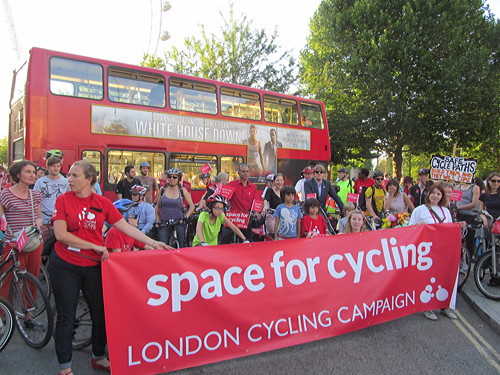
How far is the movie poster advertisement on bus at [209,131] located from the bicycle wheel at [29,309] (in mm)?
5541

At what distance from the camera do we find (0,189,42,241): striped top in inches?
154

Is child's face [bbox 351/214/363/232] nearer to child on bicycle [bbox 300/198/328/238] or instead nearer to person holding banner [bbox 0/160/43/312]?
child on bicycle [bbox 300/198/328/238]

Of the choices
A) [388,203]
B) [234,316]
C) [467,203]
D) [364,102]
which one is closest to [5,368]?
[234,316]

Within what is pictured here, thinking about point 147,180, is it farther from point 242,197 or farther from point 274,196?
point 274,196

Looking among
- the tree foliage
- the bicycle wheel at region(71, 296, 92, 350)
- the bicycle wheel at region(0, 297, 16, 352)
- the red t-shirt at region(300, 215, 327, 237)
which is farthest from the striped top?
the tree foliage

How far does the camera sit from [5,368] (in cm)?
313

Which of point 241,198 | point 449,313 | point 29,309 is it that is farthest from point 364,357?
point 29,309

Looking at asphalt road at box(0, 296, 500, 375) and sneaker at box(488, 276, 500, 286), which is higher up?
sneaker at box(488, 276, 500, 286)

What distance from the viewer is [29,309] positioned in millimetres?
3594

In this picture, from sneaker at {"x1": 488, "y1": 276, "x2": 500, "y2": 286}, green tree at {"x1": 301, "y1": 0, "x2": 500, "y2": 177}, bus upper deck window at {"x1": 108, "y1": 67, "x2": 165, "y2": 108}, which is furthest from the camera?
green tree at {"x1": 301, "y1": 0, "x2": 500, "y2": 177}

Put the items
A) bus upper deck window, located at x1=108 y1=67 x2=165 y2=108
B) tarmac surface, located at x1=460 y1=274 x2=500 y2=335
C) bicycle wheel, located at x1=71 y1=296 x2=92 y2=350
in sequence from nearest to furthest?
bicycle wheel, located at x1=71 y1=296 x2=92 y2=350
tarmac surface, located at x1=460 y1=274 x2=500 y2=335
bus upper deck window, located at x1=108 y1=67 x2=165 y2=108

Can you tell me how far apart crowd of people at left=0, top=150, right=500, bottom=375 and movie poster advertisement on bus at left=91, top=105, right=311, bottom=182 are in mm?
1700

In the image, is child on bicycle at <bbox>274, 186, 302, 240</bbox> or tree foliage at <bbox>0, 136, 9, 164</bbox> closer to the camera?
child on bicycle at <bbox>274, 186, 302, 240</bbox>

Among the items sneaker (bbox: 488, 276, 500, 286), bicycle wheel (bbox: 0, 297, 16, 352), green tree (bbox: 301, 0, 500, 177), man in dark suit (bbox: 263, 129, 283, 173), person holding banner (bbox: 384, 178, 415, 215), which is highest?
green tree (bbox: 301, 0, 500, 177)
